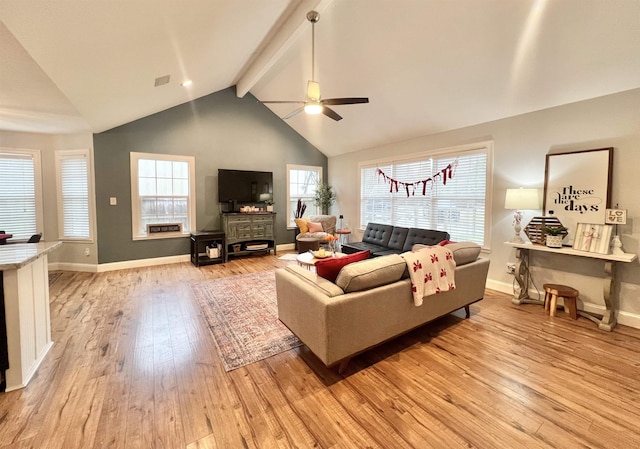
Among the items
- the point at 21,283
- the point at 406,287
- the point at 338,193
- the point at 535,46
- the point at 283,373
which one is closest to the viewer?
the point at 21,283

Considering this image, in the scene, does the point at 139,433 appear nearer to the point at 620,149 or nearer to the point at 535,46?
the point at 535,46

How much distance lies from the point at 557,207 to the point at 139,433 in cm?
477

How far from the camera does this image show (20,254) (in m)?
2.11

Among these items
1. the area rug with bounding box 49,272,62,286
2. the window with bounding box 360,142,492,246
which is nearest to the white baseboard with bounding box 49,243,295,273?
the area rug with bounding box 49,272,62,286

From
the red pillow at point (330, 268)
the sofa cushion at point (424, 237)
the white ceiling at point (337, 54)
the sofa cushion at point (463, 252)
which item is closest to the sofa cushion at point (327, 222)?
the sofa cushion at point (424, 237)

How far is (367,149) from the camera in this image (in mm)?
6340

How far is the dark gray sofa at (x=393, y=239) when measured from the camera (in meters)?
4.49

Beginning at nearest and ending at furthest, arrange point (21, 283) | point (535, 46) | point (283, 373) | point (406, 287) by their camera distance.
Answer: point (21, 283) < point (283, 373) < point (406, 287) < point (535, 46)

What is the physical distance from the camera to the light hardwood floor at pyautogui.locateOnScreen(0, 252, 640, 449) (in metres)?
1.60

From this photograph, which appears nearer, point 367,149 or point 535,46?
point 535,46

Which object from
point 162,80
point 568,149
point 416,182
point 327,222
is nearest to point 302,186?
point 327,222

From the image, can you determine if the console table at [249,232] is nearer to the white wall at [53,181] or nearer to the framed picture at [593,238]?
the white wall at [53,181]

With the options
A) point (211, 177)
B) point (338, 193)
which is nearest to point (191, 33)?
point (211, 177)

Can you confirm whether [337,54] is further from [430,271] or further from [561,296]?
[561,296]
